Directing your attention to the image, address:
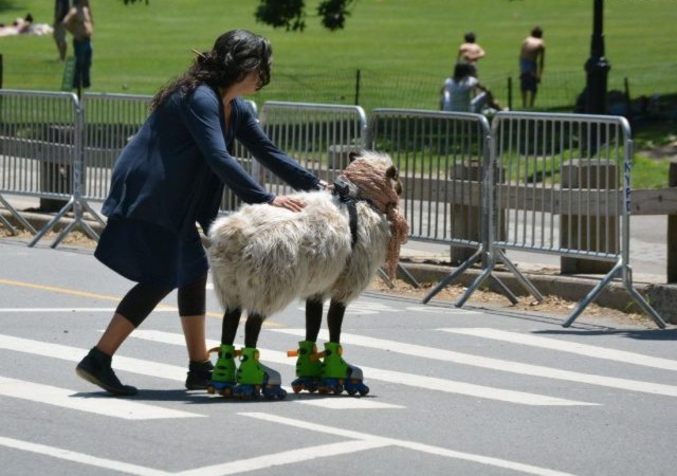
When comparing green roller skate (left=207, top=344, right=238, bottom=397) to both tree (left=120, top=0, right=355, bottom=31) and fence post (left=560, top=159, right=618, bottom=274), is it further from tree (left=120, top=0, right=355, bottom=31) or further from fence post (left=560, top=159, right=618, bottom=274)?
tree (left=120, top=0, right=355, bottom=31)

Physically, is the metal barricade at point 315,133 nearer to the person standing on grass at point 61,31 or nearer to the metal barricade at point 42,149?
the metal barricade at point 42,149

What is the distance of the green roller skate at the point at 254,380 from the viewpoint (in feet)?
27.5

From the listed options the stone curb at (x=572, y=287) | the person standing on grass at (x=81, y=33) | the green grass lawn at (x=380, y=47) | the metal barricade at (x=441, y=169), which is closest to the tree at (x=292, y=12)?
the green grass lawn at (x=380, y=47)

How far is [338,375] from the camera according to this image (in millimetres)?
8727

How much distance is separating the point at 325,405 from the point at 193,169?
4.51ft

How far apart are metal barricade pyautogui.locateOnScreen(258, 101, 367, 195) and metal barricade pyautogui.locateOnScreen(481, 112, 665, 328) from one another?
147cm

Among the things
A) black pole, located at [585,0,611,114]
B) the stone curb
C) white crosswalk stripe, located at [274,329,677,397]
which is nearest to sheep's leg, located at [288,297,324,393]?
white crosswalk stripe, located at [274,329,677,397]

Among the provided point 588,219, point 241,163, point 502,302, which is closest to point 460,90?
point 241,163

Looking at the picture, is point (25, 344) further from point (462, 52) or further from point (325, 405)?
point (462, 52)

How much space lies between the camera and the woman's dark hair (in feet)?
27.5

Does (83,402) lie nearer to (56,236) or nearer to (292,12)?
(56,236)

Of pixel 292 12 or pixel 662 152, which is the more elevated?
pixel 292 12

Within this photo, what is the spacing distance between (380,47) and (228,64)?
129 feet

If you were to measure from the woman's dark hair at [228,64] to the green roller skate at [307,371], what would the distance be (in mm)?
1440
